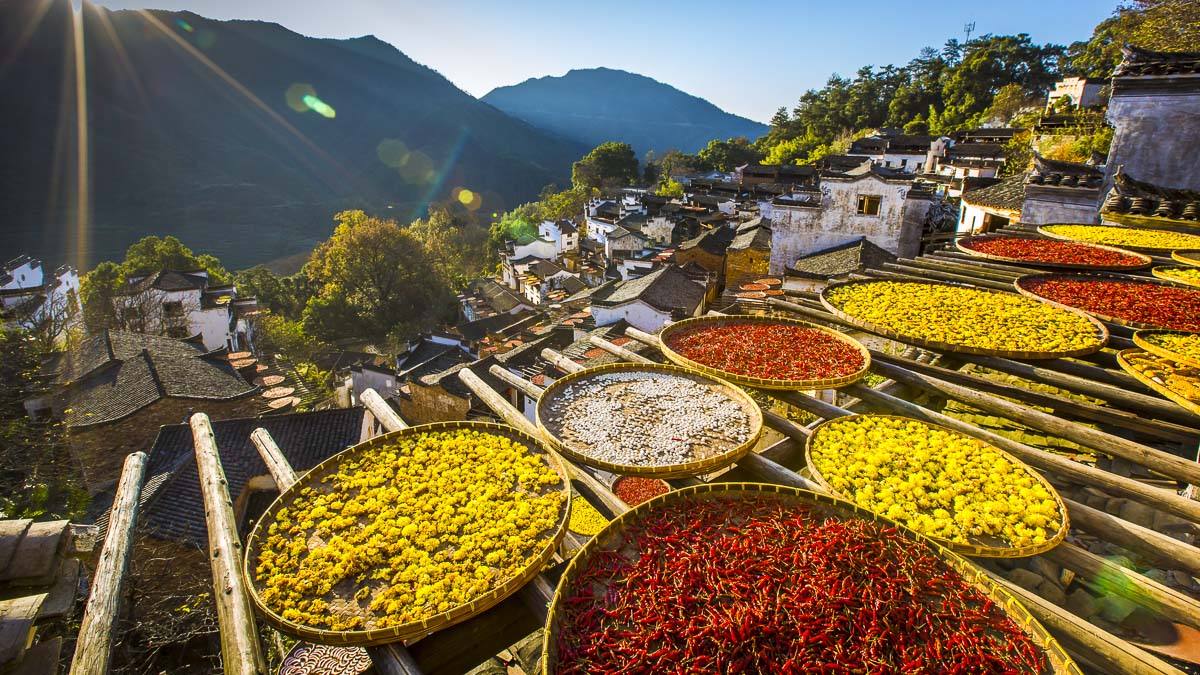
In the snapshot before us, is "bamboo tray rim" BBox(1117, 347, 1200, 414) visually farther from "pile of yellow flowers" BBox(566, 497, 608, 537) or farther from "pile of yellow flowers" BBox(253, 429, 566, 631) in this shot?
"pile of yellow flowers" BBox(566, 497, 608, 537)

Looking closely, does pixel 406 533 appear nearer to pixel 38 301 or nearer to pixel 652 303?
pixel 652 303

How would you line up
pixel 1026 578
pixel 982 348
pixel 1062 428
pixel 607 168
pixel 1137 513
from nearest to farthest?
pixel 1062 428, pixel 1026 578, pixel 982 348, pixel 1137 513, pixel 607 168

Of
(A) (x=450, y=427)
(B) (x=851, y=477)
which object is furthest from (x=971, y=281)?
(A) (x=450, y=427)

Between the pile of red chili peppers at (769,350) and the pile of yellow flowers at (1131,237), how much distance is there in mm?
6203

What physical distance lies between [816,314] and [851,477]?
11.1 ft

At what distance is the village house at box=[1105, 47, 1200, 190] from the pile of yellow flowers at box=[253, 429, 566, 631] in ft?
51.7


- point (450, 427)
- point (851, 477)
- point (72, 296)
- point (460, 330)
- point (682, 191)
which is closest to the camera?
point (851, 477)

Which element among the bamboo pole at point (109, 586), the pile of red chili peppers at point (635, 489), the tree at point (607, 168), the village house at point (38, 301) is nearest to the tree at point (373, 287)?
the village house at point (38, 301)

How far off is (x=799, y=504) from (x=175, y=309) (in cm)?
3643

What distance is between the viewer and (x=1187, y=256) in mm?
6609

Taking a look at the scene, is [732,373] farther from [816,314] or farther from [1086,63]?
[1086,63]

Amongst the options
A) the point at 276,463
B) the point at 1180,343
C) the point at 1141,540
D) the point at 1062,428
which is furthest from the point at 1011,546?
the point at 276,463

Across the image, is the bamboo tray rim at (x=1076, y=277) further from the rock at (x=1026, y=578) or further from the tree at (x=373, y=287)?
the tree at (x=373, y=287)

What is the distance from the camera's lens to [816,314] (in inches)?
242
